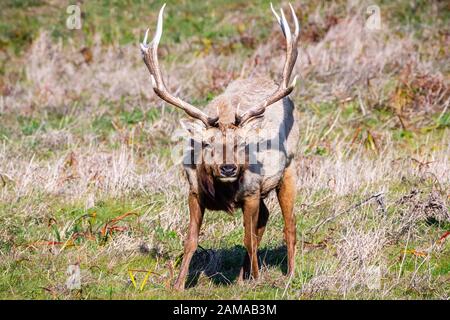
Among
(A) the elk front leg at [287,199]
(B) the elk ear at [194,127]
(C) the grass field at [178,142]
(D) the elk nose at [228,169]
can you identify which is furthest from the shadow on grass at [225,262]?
(B) the elk ear at [194,127]

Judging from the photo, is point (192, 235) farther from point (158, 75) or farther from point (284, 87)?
point (284, 87)

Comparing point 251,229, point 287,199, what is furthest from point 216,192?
point 287,199

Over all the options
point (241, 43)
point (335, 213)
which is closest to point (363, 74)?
point (241, 43)

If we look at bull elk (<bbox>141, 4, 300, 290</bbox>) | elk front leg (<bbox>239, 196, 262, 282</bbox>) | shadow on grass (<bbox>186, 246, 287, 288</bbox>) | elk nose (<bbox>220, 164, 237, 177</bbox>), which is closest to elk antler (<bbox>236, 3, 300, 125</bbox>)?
bull elk (<bbox>141, 4, 300, 290</bbox>)

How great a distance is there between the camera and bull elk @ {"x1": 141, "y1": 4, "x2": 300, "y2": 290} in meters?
7.18

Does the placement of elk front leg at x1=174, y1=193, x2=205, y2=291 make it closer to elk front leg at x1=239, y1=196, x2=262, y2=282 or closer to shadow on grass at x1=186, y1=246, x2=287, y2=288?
shadow on grass at x1=186, y1=246, x2=287, y2=288

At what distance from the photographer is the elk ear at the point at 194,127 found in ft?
23.8

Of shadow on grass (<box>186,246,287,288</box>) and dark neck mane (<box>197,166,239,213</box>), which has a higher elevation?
dark neck mane (<box>197,166,239,213</box>)

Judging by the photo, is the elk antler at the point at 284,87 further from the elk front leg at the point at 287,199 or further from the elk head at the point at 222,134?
the elk front leg at the point at 287,199

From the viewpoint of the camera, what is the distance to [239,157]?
23.6 ft

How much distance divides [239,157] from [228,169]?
0.84ft

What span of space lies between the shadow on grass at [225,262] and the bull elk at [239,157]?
0.24 m

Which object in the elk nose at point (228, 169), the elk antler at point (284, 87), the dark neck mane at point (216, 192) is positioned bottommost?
the dark neck mane at point (216, 192)
